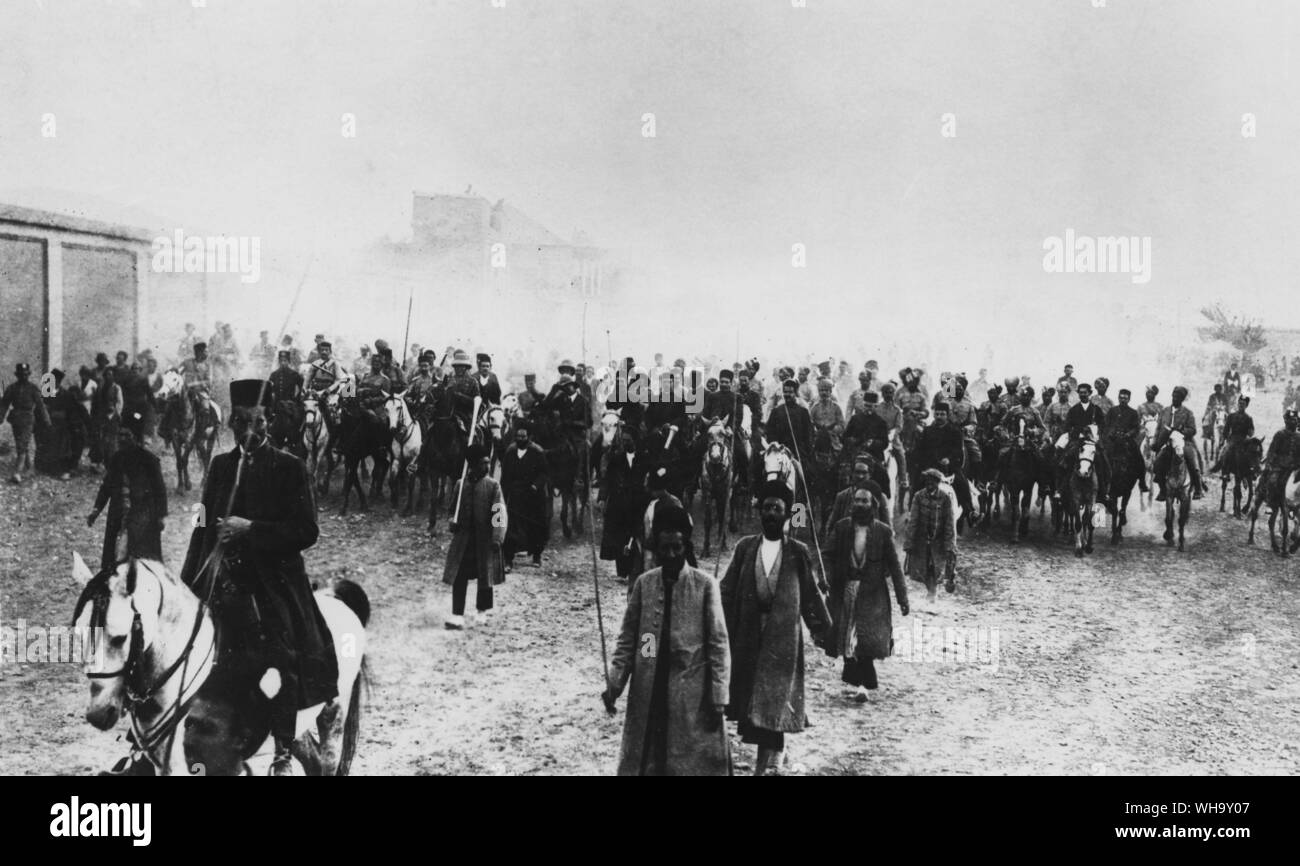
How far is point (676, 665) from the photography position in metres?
4.86

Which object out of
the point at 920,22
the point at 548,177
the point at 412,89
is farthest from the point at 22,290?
the point at 920,22

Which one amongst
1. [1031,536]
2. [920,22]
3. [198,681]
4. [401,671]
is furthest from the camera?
[1031,536]

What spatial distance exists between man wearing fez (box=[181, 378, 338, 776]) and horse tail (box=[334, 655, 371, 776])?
21cm

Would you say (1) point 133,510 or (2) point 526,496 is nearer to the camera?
(1) point 133,510

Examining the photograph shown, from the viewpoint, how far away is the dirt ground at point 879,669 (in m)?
5.72

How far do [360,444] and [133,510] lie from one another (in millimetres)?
1632

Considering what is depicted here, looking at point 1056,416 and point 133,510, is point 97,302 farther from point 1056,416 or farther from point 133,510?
point 1056,416

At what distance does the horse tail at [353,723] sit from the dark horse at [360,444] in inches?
59.6

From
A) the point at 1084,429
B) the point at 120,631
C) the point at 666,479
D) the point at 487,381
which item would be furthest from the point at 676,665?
the point at 1084,429

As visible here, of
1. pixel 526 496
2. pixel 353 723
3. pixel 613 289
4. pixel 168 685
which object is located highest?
pixel 613 289

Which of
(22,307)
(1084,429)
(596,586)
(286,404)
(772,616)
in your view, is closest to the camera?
(772,616)
